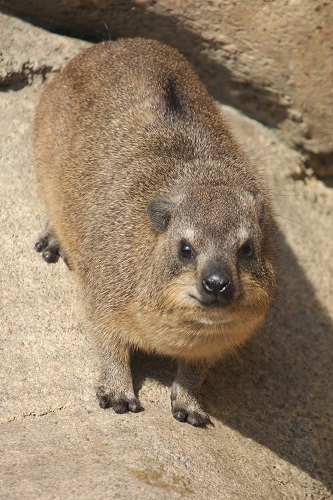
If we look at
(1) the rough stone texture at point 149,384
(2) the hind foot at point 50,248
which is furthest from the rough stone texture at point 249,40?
(2) the hind foot at point 50,248

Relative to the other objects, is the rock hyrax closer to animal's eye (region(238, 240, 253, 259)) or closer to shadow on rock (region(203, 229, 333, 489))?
animal's eye (region(238, 240, 253, 259))

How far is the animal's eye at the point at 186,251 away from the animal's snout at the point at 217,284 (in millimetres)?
352

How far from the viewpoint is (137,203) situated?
6.68 metres

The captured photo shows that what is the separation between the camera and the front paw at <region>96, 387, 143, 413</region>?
6371 mm

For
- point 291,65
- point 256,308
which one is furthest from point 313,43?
point 256,308

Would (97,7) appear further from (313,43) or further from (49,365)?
(49,365)

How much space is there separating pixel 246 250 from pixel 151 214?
32.1 inches

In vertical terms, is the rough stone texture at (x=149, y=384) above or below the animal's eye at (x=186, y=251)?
below

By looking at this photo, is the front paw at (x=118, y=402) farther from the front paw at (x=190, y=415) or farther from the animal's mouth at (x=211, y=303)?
the animal's mouth at (x=211, y=303)

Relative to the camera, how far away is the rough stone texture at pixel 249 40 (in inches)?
335

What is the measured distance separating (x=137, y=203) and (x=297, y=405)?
8.07 feet

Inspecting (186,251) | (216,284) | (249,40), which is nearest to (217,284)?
(216,284)

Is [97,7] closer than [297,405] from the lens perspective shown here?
No

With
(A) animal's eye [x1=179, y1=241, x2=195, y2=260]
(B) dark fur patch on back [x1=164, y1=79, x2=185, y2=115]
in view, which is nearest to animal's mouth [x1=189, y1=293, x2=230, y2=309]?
(A) animal's eye [x1=179, y1=241, x2=195, y2=260]
